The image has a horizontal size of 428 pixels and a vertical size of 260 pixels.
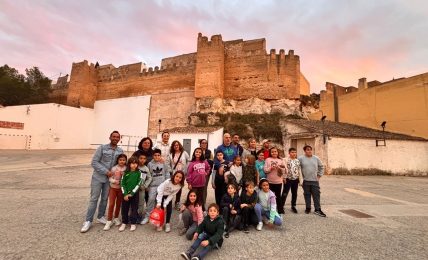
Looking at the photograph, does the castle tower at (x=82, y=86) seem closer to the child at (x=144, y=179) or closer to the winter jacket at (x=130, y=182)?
the child at (x=144, y=179)

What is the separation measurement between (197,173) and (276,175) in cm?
168

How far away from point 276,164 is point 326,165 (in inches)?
380

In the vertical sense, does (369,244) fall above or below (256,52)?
below

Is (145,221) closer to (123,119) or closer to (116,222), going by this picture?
(116,222)

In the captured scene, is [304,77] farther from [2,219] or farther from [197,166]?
[2,219]

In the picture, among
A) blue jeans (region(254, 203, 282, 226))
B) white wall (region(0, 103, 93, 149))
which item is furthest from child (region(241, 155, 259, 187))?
white wall (region(0, 103, 93, 149))

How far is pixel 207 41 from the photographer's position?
87.0 ft

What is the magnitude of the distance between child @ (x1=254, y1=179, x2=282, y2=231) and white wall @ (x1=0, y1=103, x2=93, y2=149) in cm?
2883

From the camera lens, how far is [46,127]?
87.0 ft

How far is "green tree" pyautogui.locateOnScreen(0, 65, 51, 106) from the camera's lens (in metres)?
30.0

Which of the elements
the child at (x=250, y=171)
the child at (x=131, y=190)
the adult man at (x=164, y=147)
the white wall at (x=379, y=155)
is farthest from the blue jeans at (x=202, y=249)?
the white wall at (x=379, y=155)

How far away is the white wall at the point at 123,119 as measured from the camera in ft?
98.7

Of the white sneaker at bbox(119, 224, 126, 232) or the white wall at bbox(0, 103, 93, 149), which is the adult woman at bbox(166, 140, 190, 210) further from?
the white wall at bbox(0, 103, 93, 149)

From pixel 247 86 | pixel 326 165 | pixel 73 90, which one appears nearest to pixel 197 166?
pixel 326 165
